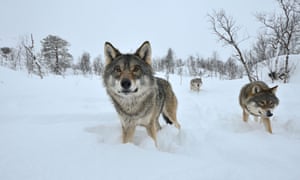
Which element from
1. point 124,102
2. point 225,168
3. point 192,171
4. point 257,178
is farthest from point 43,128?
point 257,178

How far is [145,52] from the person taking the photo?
3061mm

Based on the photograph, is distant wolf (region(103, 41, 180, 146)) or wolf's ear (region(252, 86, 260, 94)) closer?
distant wolf (region(103, 41, 180, 146))

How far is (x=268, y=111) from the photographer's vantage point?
3.65 m

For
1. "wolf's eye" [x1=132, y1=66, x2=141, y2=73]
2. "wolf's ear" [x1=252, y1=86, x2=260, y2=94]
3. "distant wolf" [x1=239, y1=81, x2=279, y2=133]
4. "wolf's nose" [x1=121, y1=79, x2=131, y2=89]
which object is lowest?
"distant wolf" [x1=239, y1=81, x2=279, y2=133]

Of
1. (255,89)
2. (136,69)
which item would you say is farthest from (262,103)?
(136,69)

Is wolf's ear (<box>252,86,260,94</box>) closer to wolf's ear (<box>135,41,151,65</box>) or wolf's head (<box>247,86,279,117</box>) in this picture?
wolf's head (<box>247,86,279,117</box>)

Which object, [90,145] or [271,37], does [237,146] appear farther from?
[271,37]

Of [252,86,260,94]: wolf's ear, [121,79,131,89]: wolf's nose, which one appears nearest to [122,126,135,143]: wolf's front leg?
[121,79,131,89]: wolf's nose

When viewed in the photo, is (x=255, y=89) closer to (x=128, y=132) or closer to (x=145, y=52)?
(x=145, y=52)

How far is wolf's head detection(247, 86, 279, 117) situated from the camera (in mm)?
3705

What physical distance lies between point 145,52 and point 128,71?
2.25 ft

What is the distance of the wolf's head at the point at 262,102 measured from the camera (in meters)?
3.71

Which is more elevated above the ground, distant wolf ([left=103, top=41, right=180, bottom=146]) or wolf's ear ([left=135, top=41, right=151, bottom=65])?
wolf's ear ([left=135, top=41, right=151, bottom=65])

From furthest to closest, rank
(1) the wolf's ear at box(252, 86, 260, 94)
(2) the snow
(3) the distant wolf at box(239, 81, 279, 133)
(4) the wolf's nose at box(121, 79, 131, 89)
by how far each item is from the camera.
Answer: (1) the wolf's ear at box(252, 86, 260, 94)
(3) the distant wolf at box(239, 81, 279, 133)
(4) the wolf's nose at box(121, 79, 131, 89)
(2) the snow
